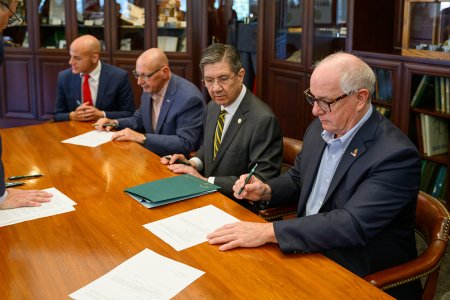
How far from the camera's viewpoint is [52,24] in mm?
6148

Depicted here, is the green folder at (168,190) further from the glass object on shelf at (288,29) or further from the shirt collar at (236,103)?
the glass object on shelf at (288,29)

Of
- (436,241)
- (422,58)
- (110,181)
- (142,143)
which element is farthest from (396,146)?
(422,58)

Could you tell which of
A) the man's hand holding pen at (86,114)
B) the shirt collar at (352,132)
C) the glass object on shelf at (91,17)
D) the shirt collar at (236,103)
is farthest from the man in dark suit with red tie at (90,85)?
the shirt collar at (352,132)

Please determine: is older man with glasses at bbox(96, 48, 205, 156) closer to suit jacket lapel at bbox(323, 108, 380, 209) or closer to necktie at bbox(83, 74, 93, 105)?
necktie at bbox(83, 74, 93, 105)

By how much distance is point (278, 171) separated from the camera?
8.45 feet

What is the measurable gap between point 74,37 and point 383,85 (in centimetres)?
357

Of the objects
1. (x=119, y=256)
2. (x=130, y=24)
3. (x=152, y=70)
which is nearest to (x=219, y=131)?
(x=152, y=70)

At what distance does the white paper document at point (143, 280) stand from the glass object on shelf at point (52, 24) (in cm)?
501

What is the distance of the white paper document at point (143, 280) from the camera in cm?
146

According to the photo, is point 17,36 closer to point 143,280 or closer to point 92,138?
point 92,138

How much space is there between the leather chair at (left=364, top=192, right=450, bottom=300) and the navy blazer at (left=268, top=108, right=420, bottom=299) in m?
0.07

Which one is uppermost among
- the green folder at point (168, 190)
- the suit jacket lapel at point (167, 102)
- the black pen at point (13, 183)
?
the suit jacket lapel at point (167, 102)

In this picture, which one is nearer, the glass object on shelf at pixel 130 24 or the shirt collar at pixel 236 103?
the shirt collar at pixel 236 103

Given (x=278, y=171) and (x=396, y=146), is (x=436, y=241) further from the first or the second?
(x=278, y=171)
